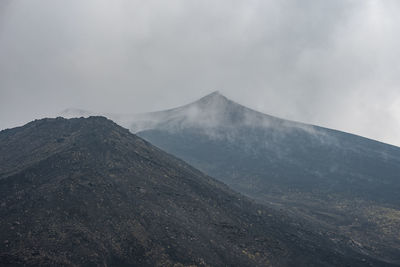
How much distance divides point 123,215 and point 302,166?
9716 centimetres

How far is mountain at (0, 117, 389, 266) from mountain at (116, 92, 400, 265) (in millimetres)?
20889

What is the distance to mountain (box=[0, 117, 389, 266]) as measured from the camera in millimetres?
45031

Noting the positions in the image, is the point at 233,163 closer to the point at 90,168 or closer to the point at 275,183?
the point at 275,183

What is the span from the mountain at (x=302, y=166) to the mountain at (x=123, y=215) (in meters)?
20.9

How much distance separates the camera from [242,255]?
54094 millimetres

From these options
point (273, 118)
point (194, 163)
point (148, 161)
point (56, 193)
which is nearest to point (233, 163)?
point (194, 163)

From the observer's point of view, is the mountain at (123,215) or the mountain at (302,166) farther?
the mountain at (302,166)

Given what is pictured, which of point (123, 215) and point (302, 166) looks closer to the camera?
point (123, 215)

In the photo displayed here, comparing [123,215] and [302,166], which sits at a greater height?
[302,166]

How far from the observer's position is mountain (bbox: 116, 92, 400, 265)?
93938 mm

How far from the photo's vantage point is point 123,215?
53250 millimetres

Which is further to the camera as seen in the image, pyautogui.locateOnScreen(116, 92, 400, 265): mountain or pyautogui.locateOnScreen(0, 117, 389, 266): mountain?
pyautogui.locateOnScreen(116, 92, 400, 265): mountain

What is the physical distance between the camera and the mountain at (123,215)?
4503cm

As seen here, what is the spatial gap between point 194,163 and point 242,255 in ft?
281
